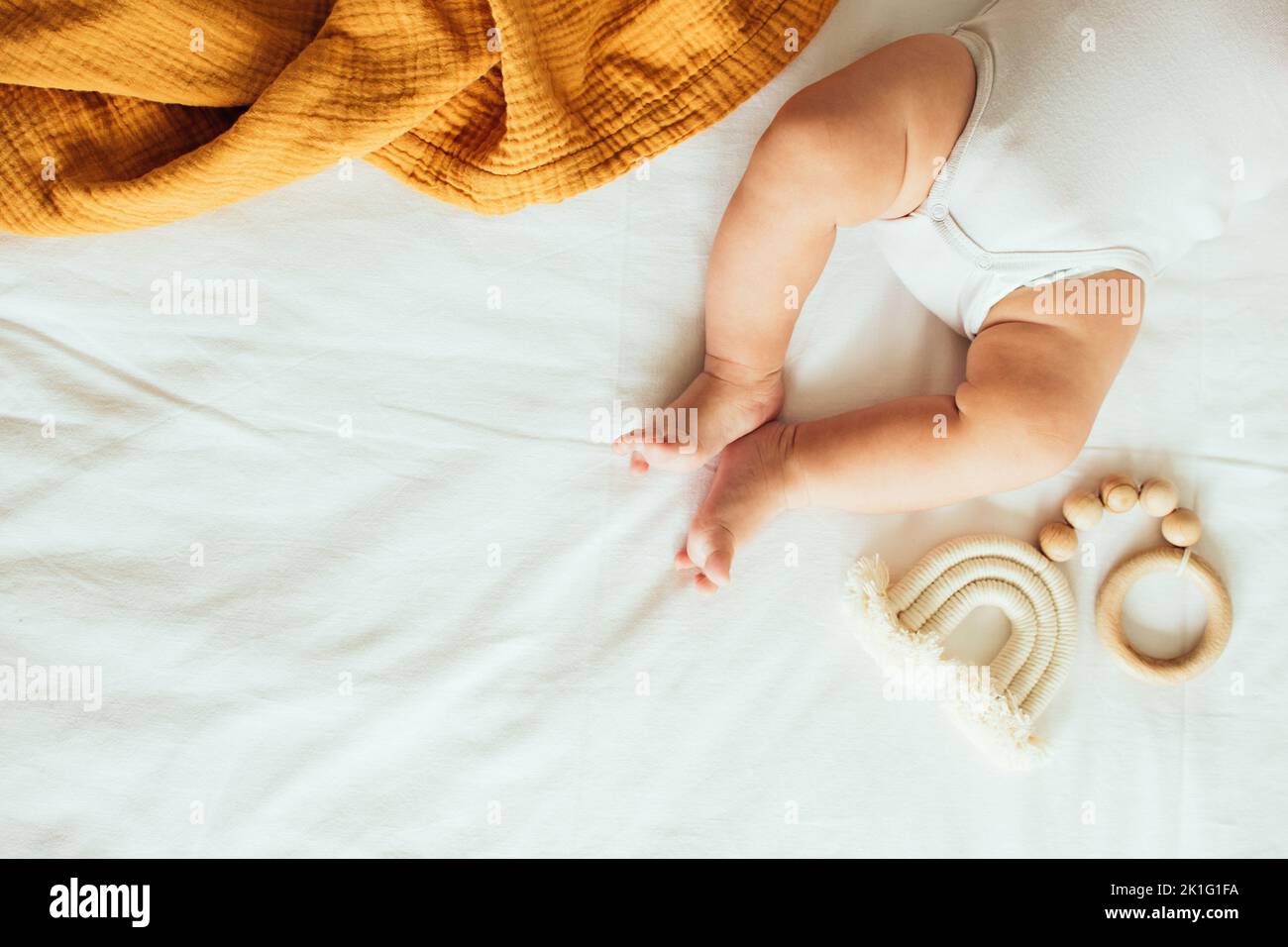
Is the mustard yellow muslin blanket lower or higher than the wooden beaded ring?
higher

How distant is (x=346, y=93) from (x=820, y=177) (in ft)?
1.42

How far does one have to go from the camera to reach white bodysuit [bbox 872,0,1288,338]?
0.83 m

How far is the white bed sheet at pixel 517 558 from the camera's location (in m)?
0.93

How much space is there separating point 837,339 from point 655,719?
44 cm

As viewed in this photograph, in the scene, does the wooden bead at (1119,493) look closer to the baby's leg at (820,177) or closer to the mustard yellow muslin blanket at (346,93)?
the baby's leg at (820,177)

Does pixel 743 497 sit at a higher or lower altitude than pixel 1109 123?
lower

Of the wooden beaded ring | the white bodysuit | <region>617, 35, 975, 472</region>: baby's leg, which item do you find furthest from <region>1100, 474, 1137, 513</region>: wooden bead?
<region>617, 35, 975, 472</region>: baby's leg

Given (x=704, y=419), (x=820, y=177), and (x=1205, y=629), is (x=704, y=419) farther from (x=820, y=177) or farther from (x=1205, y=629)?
(x=1205, y=629)

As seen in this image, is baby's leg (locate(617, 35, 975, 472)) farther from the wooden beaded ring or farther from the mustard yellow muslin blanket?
the wooden beaded ring

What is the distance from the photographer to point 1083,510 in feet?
3.16

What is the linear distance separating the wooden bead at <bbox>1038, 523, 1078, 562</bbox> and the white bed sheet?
26 mm

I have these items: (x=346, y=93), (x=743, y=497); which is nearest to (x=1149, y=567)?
(x=743, y=497)
